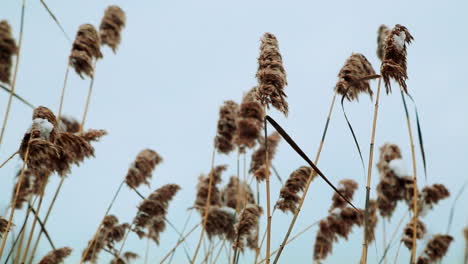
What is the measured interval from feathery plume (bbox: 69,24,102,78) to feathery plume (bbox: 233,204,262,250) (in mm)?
1958

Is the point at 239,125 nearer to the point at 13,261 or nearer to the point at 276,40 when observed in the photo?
the point at 276,40

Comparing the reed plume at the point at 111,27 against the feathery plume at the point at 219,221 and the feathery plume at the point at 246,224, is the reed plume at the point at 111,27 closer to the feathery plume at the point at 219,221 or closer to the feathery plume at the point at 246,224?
the feathery plume at the point at 219,221

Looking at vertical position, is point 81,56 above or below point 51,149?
above

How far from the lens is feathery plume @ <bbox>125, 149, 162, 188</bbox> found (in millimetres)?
4547

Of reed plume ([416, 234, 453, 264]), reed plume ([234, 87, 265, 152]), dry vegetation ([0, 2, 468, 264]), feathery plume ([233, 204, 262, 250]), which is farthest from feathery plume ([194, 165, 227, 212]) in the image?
reed plume ([416, 234, 453, 264])

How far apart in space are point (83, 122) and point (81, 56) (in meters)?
0.57

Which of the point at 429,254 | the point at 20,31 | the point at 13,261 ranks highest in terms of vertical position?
the point at 20,31

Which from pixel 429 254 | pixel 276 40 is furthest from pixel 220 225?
pixel 276 40

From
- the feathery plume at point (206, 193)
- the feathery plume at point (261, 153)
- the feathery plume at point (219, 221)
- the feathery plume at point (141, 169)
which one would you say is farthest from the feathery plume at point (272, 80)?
the feathery plume at point (206, 193)

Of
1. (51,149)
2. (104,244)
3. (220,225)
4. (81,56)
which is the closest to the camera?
(51,149)

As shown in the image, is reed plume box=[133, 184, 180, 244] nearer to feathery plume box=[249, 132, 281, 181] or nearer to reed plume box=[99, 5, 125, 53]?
feathery plume box=[249, 132, 281, 181]

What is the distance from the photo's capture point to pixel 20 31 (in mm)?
2887

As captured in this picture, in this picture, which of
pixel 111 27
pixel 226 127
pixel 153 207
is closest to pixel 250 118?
pixel 226 127

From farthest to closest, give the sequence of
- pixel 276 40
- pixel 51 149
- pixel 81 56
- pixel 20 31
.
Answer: pixel 81 56 < pixel 20 31 < pixel 276 40 < pixel 51 149
